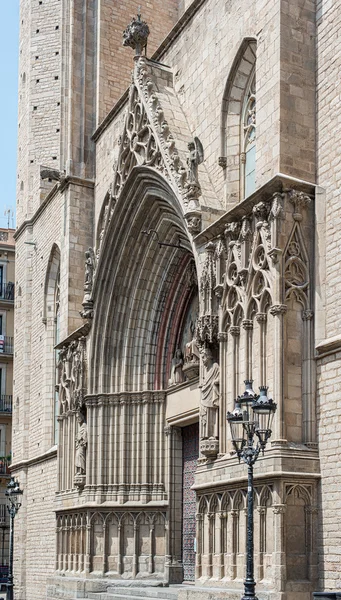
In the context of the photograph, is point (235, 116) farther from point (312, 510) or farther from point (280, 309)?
point (312, 510)

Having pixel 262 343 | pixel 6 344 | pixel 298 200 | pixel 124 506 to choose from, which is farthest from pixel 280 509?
pixel 6 344

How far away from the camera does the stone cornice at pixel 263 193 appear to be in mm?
14984

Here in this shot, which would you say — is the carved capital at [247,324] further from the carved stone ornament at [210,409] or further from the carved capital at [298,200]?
the carved capital at [298,200]

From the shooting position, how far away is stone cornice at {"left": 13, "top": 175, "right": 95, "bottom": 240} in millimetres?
26125

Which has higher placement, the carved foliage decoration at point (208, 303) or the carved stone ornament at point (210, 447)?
the carved foliage decoration at point (208, 303)

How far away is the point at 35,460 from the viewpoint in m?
29.5

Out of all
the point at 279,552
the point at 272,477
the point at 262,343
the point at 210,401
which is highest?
the point at 262,343

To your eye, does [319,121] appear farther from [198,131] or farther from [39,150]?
[39,150]

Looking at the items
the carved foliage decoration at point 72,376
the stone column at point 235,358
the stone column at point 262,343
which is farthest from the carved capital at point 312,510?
the carved foliage decoration at point 72,376

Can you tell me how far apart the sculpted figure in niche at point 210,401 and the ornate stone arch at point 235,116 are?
3.16 meters

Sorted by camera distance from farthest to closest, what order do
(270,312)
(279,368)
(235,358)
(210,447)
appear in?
(210,447), (235,358), (270,312), (279,368)

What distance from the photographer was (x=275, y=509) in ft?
46.5

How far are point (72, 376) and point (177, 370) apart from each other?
3.83 metres

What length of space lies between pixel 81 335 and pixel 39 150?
29.8 feet
